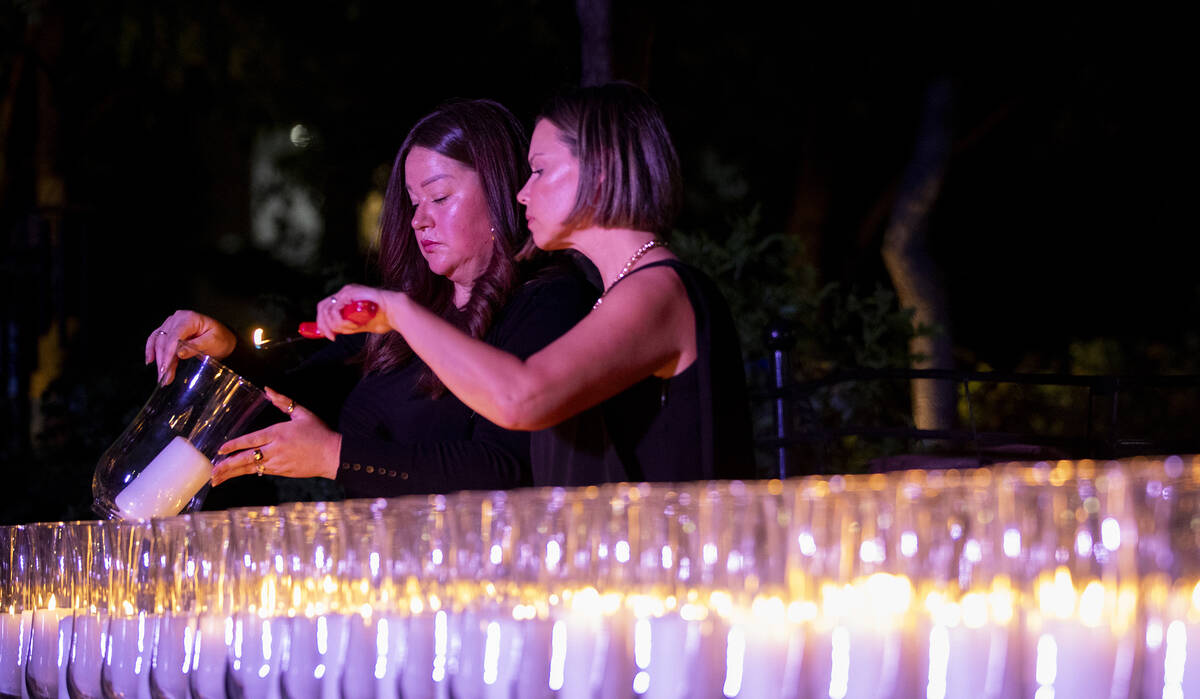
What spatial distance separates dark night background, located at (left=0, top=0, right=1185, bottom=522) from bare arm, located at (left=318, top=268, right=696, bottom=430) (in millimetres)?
3728

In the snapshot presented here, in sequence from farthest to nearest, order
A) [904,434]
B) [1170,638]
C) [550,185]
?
[904,434] → [550,185] → [1170,638]

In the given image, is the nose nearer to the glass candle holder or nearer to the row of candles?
the glass candle holder

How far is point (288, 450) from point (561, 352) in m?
0.77

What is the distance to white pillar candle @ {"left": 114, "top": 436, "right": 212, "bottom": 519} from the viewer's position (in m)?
2.18

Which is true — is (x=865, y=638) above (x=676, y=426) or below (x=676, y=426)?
below

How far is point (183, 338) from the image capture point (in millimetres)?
2684

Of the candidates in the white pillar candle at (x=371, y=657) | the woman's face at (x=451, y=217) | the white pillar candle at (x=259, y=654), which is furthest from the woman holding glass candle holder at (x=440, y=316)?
the white pillar candle at (x=371, y=657)

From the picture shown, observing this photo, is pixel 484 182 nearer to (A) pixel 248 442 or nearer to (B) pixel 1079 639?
(A) pixel 248 442

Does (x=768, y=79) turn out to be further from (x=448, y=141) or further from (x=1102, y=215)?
(x=448, y=141)

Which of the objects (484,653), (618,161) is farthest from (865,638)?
(618,161)

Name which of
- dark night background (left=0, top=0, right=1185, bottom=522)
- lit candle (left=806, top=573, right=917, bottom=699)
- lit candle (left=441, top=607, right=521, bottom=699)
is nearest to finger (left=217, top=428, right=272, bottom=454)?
lit candle (left=441, top=607, right=521, bottom=699)

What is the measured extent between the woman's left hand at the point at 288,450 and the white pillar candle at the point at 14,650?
372 mm

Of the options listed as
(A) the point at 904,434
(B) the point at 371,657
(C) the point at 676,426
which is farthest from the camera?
(A) the point at 904,434

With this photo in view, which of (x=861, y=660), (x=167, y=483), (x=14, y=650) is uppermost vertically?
(x=167, y=483)
